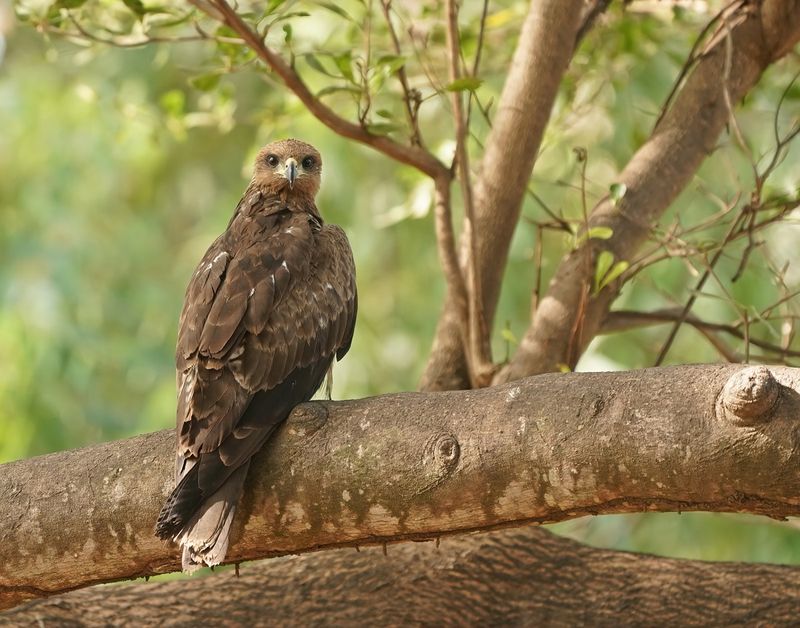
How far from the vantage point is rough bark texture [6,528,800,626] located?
434cm

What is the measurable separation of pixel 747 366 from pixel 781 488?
296mm

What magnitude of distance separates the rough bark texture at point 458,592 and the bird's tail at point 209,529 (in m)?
1.11

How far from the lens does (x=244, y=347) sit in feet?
12.9

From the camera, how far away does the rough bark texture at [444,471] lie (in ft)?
9.82

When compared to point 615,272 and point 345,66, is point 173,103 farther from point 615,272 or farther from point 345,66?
point 615,272

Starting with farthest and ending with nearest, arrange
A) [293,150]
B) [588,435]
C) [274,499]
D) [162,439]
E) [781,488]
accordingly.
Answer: [293,150] < [162,439] < [274,499] < [588,435] < [781,488]

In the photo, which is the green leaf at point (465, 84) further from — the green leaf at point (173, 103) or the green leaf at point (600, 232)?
the green leaf at point (173, 103)

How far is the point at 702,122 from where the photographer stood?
4.84 m

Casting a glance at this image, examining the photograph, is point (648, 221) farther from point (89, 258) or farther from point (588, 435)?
point (89, 258)

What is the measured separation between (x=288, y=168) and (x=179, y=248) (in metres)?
10.9

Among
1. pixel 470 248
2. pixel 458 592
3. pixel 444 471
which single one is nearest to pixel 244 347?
pixel 444 471

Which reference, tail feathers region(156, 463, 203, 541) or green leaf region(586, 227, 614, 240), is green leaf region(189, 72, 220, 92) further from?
tail feathers region(156, 463, 203, 541)

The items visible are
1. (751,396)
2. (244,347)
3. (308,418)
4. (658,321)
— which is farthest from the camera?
(658,321)

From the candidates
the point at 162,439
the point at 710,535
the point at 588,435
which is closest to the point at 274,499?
the point at 162,439
